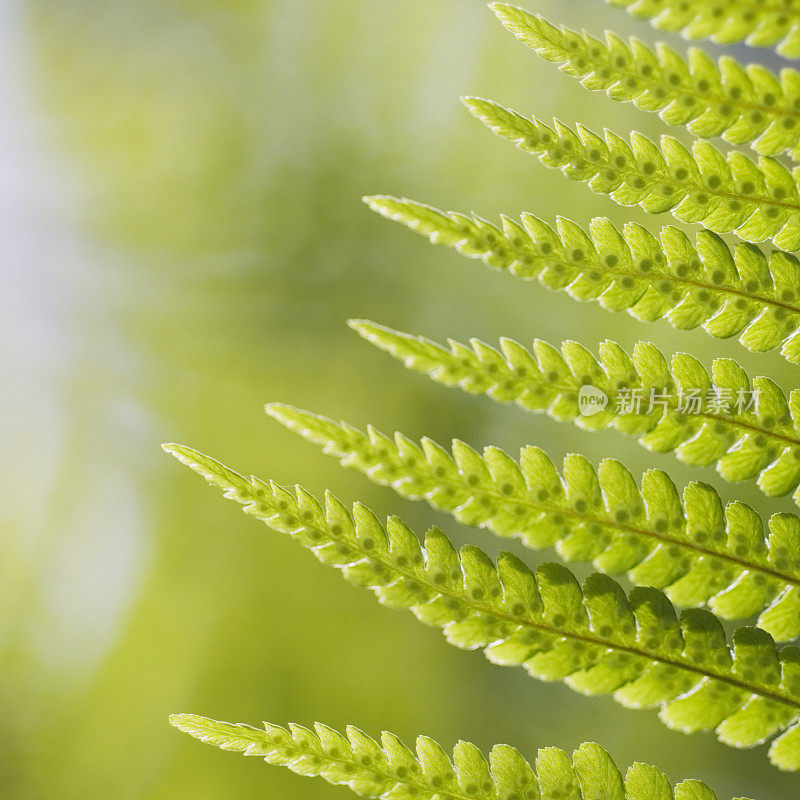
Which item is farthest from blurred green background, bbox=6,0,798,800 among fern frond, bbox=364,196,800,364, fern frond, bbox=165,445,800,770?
fern frond, bbox=165,445,800,770

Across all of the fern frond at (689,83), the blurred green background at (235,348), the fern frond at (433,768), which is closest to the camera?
the fern frond at (433,768)

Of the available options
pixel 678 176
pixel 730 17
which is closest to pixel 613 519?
pixel 678 176

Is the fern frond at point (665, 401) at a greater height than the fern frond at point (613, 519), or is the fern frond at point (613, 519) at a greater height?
the fern frond at point (665, 401)

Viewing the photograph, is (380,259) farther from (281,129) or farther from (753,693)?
(753,693)

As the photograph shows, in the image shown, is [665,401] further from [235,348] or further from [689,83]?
[235,348]

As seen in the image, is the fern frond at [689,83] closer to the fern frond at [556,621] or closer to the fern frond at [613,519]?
the fern frond at [613,519]

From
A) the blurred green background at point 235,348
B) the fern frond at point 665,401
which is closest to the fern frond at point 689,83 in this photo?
the fern frond at point 665,401

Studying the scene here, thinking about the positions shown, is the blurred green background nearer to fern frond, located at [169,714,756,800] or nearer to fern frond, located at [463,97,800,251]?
fern frond, located at [463,97,800,251]

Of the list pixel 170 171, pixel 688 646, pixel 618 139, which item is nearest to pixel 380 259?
pixel 170 171
